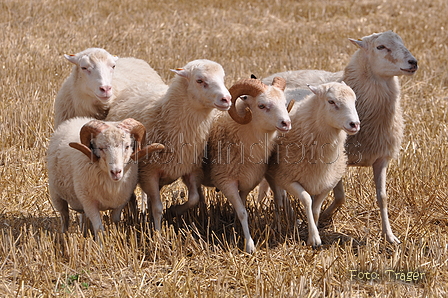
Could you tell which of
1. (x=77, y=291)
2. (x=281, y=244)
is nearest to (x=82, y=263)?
(x=77, y=291)

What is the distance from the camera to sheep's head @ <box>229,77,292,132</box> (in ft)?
17.1

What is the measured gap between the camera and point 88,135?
197 inches

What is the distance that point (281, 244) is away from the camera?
5578mm

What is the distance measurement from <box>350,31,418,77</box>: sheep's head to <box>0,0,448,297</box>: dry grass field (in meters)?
1.25

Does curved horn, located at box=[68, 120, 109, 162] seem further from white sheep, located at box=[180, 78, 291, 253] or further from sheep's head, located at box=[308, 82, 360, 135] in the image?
sheep's head, located at box=[308, 82, 360, 135]

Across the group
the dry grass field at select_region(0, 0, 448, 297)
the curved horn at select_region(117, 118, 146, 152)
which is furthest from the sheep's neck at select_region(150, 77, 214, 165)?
the dry grass field at select_region(0, 0, 448, 297)

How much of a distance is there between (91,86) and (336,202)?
8.44 feet

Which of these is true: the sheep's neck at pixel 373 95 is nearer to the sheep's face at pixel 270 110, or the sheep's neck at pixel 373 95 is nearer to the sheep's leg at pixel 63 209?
the sheep's face at pixel 270 110

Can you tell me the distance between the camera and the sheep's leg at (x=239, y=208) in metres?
5.39

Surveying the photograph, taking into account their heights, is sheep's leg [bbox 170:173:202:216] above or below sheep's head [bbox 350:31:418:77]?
below

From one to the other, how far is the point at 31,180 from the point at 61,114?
43.5 inches

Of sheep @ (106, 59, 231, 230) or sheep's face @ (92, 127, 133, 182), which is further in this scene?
sheep @ (106, 59, 231, 230)

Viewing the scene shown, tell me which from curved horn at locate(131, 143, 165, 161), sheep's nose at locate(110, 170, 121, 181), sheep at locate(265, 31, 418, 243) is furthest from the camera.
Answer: sheep at locate(265, 31, 418, 243)

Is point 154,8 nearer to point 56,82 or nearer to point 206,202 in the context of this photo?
point 56,82
